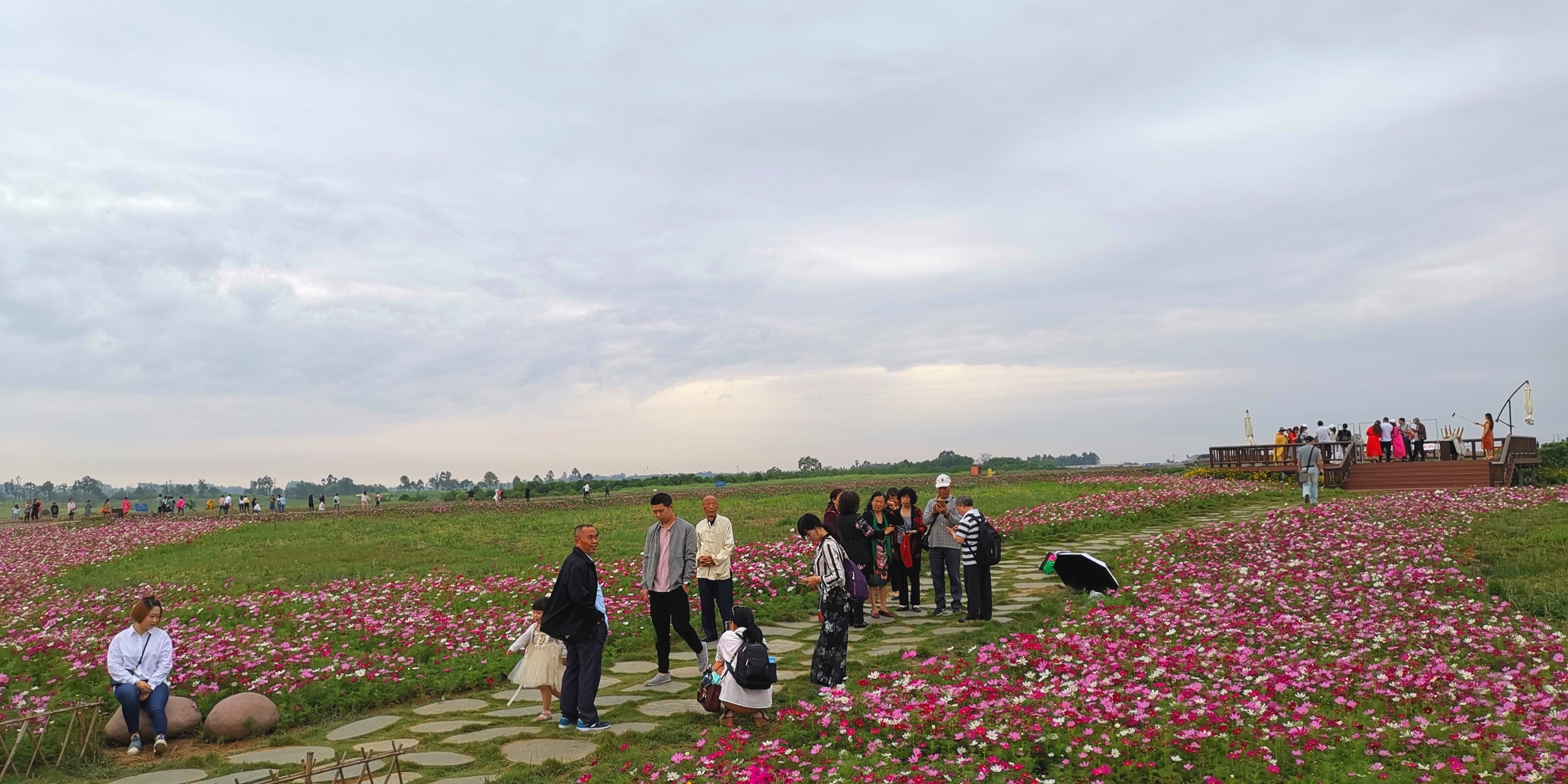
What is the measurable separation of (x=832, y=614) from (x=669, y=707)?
1.74m

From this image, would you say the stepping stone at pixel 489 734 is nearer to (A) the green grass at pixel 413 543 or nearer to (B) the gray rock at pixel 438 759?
(B) the gray rock at pixel 438 759

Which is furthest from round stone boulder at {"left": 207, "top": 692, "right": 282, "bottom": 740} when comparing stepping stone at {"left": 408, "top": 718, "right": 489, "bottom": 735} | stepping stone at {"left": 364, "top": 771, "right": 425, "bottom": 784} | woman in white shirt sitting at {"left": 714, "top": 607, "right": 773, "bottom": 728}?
woman in white shirt sitting at {"left": 714, "top": 607, "right": 773, "bottom": 728}

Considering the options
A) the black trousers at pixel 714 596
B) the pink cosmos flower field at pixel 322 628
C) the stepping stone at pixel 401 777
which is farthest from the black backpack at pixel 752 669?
the pink cosmos flower field at pixel 322 628

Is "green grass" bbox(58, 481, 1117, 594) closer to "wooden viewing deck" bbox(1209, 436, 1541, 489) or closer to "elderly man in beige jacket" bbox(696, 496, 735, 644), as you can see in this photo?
"wooden viewing deck" bbox(1209, 436, 1541, 489)

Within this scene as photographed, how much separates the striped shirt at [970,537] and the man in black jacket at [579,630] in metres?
4.77

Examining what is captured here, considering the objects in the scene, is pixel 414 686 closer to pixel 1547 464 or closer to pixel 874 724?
pixel 874 724

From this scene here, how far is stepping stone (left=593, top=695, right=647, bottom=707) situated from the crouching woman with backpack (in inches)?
68.2

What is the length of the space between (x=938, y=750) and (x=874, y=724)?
0.60 meters

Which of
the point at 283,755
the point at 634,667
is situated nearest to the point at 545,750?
the point at 283,755

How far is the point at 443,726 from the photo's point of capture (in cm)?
814

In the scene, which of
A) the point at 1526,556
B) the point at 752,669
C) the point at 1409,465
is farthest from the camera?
the point at 1409,465

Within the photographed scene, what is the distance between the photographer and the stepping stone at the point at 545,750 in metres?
6.91

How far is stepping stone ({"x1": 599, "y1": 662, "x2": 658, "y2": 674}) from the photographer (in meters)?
10.0

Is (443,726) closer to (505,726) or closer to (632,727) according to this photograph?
(505,726)
